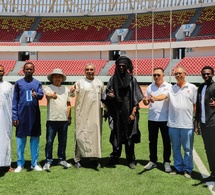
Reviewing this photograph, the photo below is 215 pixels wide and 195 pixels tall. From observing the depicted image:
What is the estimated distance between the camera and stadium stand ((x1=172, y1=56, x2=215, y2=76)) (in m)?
27.4

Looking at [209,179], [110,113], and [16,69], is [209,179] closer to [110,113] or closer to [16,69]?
[110,113]

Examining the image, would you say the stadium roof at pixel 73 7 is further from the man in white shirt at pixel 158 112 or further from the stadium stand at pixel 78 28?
the man in white shirt at pixel 158 112

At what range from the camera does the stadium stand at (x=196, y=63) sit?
27362 millimetres

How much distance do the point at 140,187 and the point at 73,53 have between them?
1316 inches

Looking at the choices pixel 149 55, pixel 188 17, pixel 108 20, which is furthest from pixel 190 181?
pixel 108 20

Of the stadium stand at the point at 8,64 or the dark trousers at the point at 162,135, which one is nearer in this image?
the dark trousers at the point at 162,135

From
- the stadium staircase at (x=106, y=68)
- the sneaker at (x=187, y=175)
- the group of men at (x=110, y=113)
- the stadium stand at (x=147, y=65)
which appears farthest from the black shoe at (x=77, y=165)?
the stadium staircase at (x=106, y=68)

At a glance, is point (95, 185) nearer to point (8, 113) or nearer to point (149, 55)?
point (8, 113)

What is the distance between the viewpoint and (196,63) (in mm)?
28859

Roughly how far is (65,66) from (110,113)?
1178 inches

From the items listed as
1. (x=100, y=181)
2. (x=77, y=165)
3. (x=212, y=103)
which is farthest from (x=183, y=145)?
(x=77, y=165)

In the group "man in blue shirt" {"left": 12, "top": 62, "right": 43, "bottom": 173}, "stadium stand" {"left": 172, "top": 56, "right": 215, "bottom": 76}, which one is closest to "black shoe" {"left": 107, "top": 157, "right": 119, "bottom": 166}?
"man in blue shirt" {"left": 12, "top": 62, "right": 43, "bottom": 173}

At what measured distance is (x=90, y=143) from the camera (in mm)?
5809

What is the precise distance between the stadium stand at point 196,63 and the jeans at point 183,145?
22523mm
